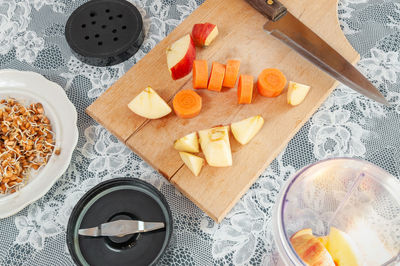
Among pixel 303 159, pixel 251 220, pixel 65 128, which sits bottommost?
pixel 65 128

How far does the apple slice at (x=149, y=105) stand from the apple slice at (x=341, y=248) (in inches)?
18.0

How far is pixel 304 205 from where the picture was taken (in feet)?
2.56

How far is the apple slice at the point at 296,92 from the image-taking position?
100cm

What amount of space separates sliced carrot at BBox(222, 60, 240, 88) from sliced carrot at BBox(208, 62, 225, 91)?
0.01 meters

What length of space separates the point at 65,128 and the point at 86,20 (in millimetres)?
325

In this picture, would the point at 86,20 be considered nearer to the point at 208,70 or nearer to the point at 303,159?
the point at 208,70

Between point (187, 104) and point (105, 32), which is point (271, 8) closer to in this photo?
point (187, 104)

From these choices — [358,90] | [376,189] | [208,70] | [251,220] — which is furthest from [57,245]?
[358,90]

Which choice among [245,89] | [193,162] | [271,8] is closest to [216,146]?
[193,162]

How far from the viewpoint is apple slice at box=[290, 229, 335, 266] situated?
70 centimetres

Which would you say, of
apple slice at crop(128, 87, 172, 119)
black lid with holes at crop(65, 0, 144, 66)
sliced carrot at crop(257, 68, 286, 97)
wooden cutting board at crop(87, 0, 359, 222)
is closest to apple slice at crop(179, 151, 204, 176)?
wooden cutting board at crop(87, 0, 359, 222)

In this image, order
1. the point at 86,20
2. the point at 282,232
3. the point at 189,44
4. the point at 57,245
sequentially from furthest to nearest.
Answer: the point at 86,20, the point at 189,44, the point at 57,245, the point at 282,232

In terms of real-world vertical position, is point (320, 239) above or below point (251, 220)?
above

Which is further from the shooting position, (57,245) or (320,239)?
(57,245)
